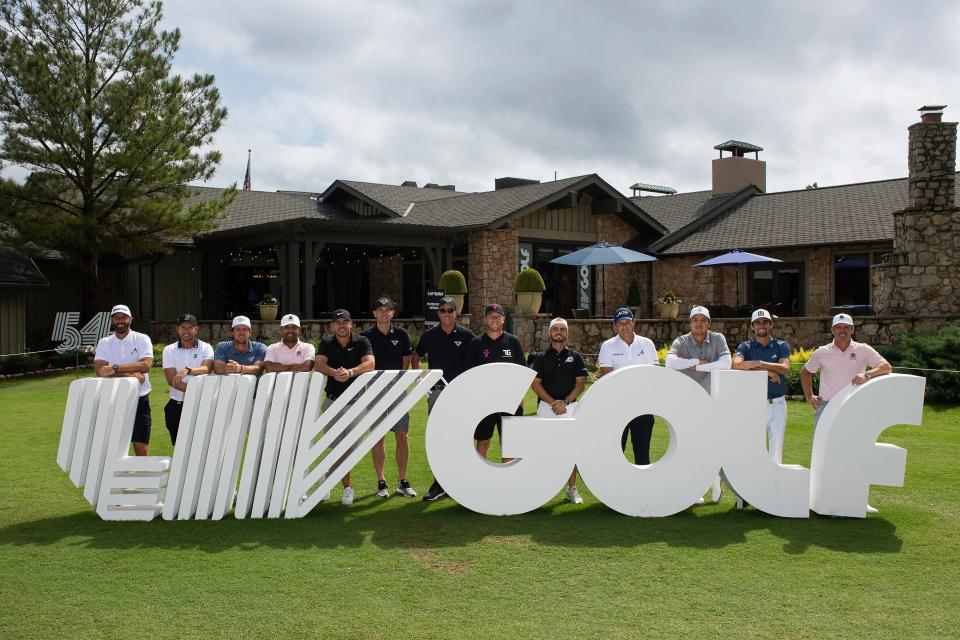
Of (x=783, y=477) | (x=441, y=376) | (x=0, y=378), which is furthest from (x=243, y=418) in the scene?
(x=0, y=378)

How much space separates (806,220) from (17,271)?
61.9 feet

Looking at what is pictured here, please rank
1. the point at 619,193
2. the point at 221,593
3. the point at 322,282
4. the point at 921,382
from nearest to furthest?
1. the point at 221,593
2. the point at 921,382
3. the point at 619,193
4. the point at 322,282

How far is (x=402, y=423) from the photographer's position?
283 inches

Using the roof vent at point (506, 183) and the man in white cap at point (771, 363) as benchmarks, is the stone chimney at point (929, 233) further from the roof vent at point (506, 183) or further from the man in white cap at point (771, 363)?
the roof vent at point (506, 183)

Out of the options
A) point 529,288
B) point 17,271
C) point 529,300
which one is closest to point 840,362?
point 529,288

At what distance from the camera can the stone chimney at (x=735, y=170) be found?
85.5 feet

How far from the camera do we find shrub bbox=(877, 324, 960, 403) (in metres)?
12.1

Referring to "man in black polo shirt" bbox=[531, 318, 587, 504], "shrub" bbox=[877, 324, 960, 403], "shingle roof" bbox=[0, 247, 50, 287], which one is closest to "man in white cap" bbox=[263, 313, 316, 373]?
"man in black polo shirt" bbox=[531, 318, 587, 504]

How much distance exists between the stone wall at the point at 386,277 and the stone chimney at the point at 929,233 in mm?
14125

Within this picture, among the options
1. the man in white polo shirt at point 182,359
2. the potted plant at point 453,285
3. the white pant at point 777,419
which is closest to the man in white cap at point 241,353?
the man in white polo shirt at point 182,359

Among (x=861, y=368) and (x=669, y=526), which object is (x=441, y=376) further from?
(x=861, y=368)

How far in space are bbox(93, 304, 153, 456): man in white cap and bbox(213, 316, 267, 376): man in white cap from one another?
0.59m

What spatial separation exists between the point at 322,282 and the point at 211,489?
66.5 feet

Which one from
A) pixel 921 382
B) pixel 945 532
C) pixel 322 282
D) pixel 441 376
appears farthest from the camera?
pixel 322 282
